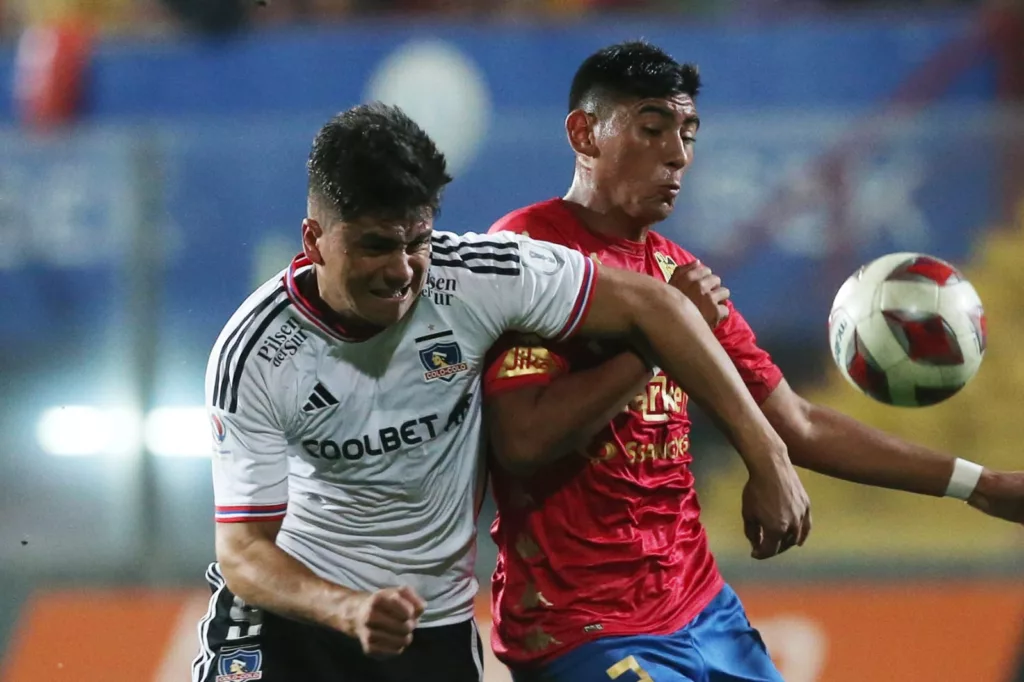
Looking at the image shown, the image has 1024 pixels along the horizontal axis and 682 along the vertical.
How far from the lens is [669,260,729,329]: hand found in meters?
2.93

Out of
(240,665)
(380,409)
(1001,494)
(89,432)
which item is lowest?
(89,432)

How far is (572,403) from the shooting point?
110 inches

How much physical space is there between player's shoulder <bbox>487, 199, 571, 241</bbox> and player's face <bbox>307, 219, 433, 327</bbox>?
396 millimetres

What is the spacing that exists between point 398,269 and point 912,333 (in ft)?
4.37

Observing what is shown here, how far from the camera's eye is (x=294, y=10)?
305 inches

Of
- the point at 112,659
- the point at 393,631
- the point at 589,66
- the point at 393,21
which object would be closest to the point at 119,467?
the point at 112,659

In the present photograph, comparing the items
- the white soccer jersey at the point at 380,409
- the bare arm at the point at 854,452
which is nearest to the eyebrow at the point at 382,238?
the white soccer jersey at the point at 380,409

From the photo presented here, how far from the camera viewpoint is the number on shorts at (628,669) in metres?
2.88

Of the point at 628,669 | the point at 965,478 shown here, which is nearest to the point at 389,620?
the point at 628,669

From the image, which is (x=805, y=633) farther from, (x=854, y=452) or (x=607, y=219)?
(x=607, y=219)

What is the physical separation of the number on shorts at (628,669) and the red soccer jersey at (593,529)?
0.07 meters

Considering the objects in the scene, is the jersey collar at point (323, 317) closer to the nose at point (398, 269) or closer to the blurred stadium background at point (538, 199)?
the nose at point (398, 269)

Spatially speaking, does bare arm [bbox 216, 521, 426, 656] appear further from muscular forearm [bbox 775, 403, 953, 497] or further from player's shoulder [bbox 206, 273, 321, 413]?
muscular forearm [bbox 775, 403, 953, 497]

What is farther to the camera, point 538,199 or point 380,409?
point 538,199
